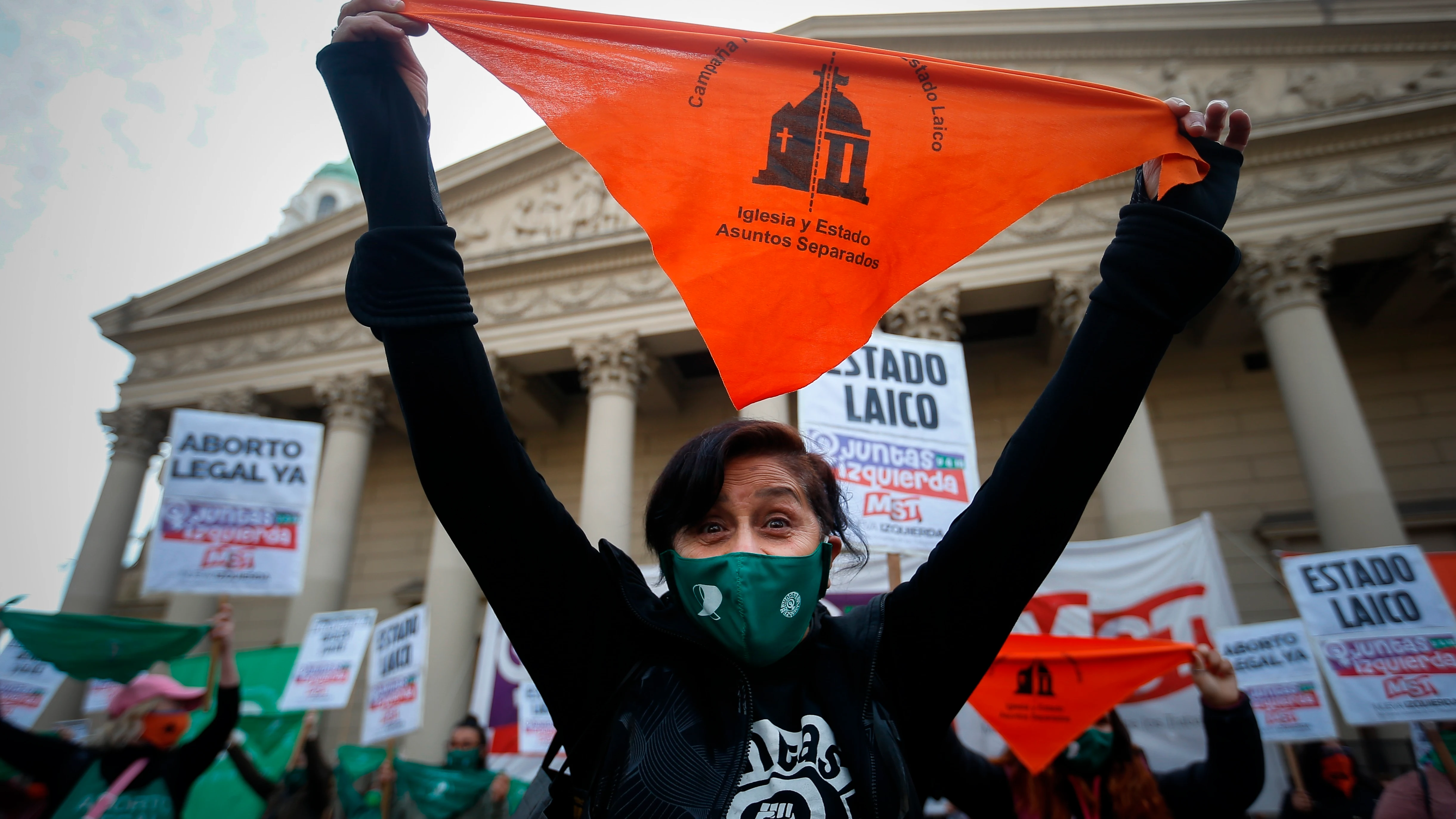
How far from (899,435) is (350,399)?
40.0 feet

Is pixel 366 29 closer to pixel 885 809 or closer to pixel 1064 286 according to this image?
pixel 885 809

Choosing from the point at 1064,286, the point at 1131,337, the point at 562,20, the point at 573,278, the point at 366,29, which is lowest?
the point at 1131,337

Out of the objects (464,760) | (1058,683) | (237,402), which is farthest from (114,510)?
(1058,683)

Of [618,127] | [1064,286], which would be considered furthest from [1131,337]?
[1064,286]

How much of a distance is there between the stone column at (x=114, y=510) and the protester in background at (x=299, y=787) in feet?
36.0

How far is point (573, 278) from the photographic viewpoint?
15.0m

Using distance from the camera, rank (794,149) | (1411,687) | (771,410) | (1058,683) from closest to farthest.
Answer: (794,149), (1058,683), (1411,687), (771,410)

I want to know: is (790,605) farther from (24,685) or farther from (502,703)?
(24,685)

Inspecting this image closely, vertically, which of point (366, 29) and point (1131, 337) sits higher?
point (366, 29)

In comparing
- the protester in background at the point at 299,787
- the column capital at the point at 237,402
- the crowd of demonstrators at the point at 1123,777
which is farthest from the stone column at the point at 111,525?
the crowd of demonstrators at the point at 1123,777

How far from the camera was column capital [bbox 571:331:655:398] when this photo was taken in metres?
13.9

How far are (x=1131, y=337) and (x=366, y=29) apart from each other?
51.7 inches

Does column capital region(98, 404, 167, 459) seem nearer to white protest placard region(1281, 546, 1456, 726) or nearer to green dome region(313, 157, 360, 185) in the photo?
white protest placard region(1281, 546, 1456, 726)

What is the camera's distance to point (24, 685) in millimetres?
8508
